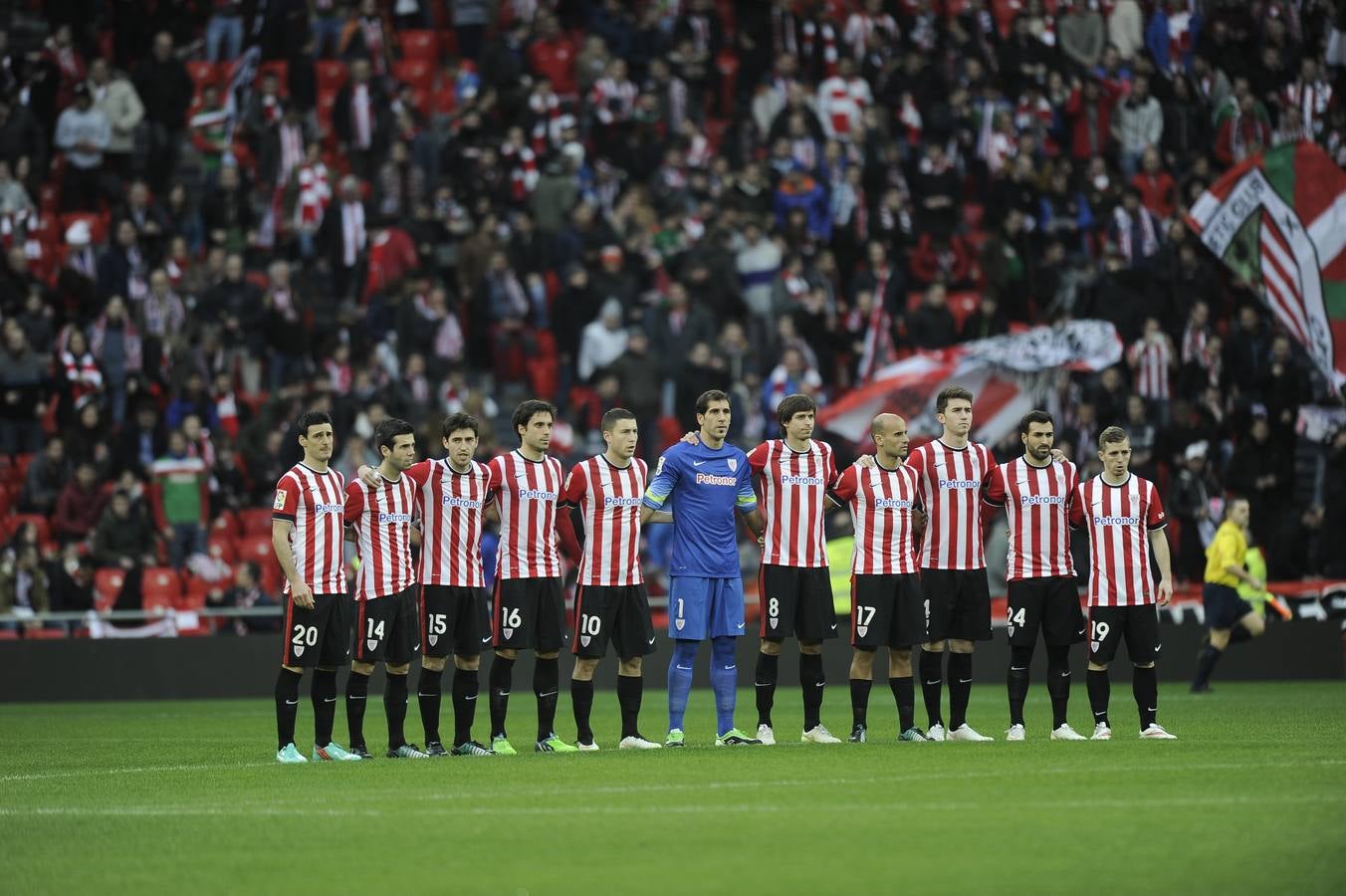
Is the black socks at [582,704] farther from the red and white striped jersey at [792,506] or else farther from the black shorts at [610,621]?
the red and white striped jersey at [792,506]

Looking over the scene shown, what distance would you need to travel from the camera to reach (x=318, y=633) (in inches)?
545

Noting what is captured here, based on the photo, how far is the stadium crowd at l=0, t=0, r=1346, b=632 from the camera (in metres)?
24.9

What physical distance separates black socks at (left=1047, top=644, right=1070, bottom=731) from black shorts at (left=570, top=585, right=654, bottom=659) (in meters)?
2.78

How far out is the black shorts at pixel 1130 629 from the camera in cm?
1434

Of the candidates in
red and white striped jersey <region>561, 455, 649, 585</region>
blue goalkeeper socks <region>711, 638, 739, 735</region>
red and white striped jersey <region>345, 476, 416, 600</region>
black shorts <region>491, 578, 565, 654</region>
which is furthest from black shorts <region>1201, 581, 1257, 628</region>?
red and white striped jersey <region>345, 476, 416, 600</region>

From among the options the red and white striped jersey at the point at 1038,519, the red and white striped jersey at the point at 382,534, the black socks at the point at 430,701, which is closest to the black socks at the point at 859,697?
the red and white striped jersey at the point at 1038,519

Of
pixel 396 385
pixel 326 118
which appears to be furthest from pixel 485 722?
pixel 326 118

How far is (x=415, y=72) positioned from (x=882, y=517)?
18255mm

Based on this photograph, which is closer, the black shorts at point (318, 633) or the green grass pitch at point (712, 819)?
the green grass pitch at point (712, 819)

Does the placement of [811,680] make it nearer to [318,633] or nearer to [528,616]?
[528,616]

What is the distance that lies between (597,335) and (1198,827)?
17566 mm

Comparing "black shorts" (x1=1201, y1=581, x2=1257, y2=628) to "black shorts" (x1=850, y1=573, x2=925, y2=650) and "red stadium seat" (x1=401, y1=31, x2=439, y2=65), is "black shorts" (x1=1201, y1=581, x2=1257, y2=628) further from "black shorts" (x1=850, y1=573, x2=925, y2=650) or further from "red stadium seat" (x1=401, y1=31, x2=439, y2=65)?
"red stadium seat" (x1=401, y1=31, x2=439, y2=65)

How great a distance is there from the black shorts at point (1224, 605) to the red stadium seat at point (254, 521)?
11104 millimetres

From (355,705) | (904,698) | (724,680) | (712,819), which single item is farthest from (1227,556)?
(712,819)
